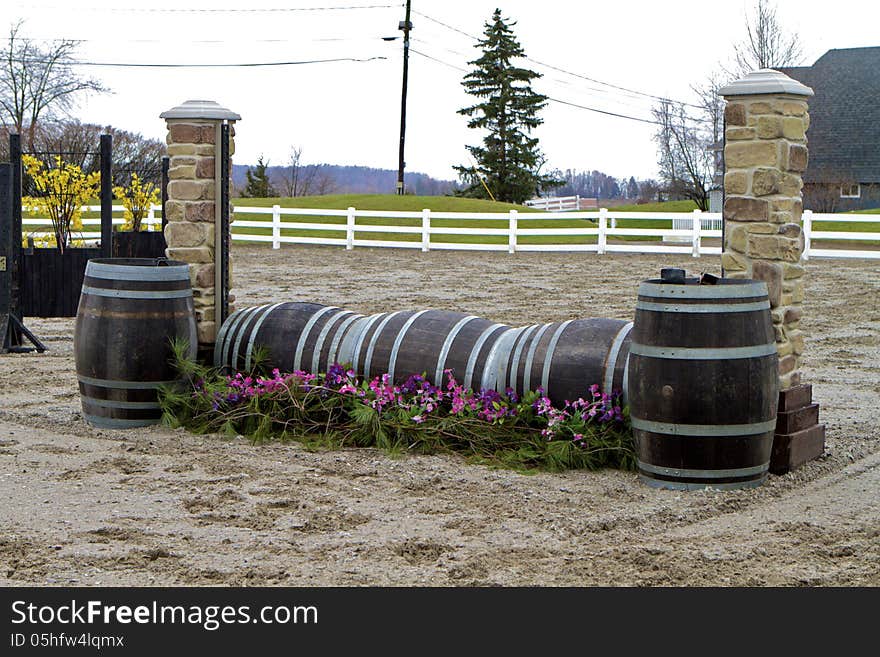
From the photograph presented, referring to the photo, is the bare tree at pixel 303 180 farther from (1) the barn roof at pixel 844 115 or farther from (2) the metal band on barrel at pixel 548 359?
(2) the metal band on barrel at pixel 548 359

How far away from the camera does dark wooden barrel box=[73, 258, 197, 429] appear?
23.0ft

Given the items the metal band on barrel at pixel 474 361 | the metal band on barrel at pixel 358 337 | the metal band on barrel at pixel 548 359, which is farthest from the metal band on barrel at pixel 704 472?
the metal band on barrel at pixel 358 337

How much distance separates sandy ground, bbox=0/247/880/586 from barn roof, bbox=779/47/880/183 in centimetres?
3217

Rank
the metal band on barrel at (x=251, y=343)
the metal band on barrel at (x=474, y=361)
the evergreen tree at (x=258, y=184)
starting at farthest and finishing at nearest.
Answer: the evergreen tree at (x=258, y=184) < the metal band on barrel at (x=251, y=343) < the metal band on barrel at (x=474, y=361)

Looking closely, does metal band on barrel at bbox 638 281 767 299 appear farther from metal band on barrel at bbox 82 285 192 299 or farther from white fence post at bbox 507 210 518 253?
white fence post at bbox 507 210 518 253

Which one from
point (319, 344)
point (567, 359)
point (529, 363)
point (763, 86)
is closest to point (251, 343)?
point (319, 344)

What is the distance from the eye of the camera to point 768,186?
6.04 m

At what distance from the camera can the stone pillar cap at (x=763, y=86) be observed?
19.5 feet

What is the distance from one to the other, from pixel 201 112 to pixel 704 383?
4017 mm

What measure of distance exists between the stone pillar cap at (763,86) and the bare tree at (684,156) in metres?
33.0

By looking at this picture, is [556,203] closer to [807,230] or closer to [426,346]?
[807,230]

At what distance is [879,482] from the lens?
232 inches

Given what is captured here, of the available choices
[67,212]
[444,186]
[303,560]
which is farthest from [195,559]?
[444,186]
